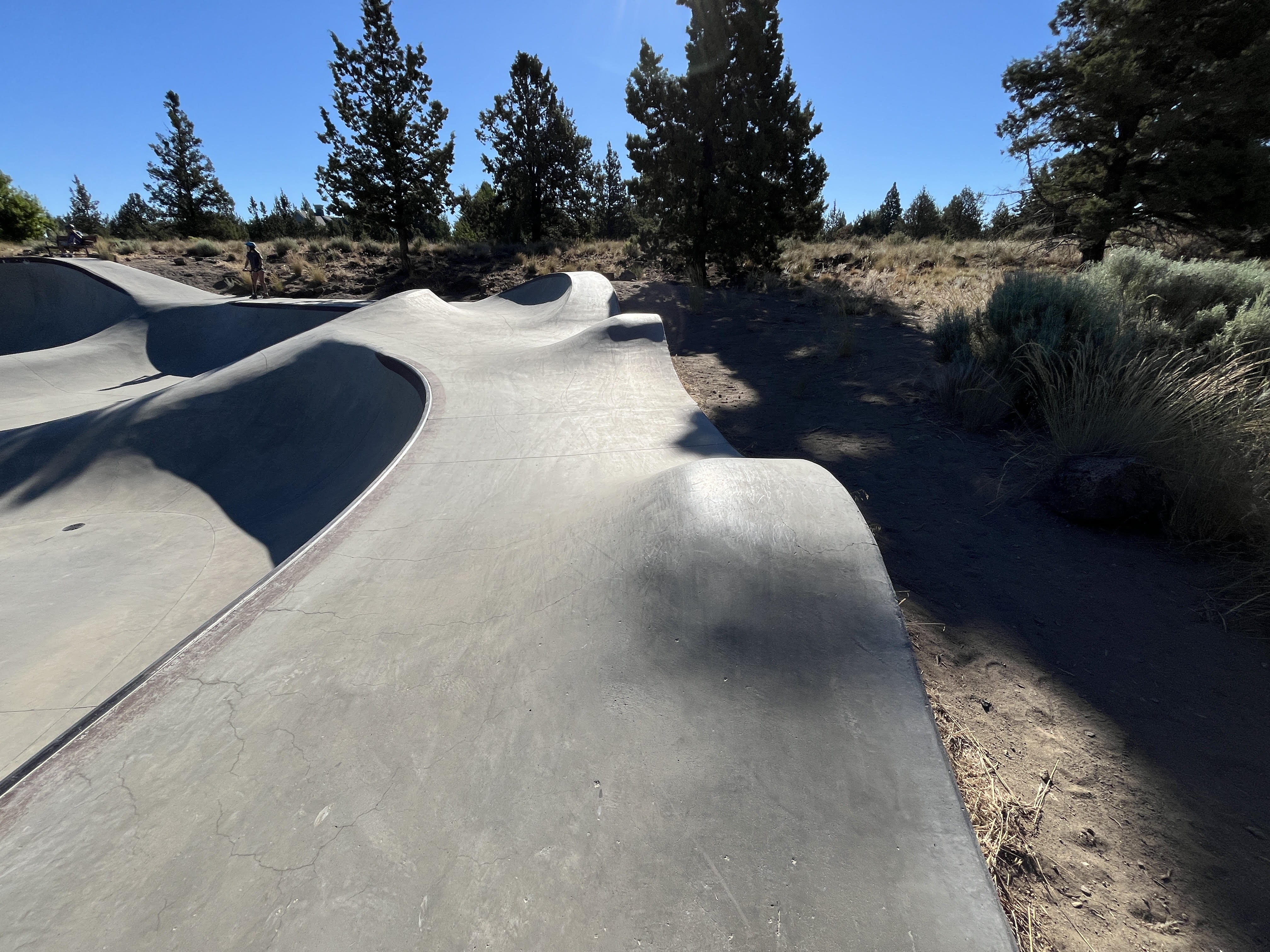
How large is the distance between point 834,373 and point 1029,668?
207 inches

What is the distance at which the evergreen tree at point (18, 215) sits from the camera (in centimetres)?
2548

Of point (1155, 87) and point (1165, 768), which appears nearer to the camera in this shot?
point (1165, 768)

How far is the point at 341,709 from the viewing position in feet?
6.47

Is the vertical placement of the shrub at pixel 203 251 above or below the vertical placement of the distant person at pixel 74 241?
below

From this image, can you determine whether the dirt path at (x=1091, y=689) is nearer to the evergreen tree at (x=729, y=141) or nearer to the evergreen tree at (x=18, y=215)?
the evergreen tree at (x=729, y=141)

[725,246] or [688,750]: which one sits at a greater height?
[725,246]

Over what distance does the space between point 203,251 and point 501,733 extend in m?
Answer: 25.9

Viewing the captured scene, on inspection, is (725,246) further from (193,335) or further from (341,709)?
(341,709)

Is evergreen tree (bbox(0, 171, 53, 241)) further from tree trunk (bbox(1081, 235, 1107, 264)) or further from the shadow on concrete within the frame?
tree trunk (bbox(1081, 235, 1107, 264))

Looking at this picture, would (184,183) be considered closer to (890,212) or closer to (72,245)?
(72,245)

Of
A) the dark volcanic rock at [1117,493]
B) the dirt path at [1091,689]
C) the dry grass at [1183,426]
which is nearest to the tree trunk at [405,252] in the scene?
the dirt path at [1091,689]

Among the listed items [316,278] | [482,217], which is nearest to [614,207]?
[482,217]

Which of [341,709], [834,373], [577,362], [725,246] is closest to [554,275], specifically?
[725,246]

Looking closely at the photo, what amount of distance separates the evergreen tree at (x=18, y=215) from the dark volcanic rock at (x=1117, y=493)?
4155cm
